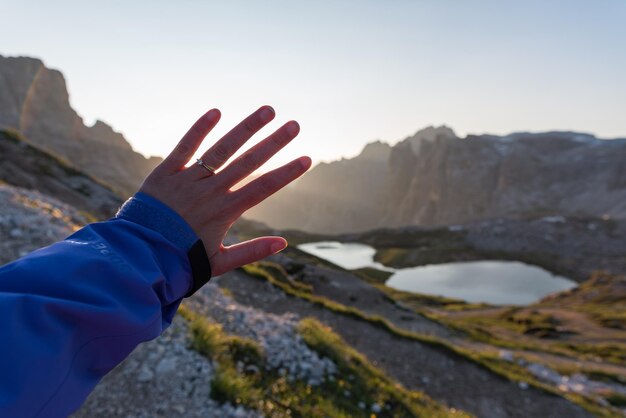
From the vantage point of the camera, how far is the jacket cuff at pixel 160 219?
326cm

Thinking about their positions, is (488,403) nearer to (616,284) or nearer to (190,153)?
(190,153)

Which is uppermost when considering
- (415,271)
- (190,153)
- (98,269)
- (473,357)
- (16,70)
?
(16,70)

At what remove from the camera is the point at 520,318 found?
190ft

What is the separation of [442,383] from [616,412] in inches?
364

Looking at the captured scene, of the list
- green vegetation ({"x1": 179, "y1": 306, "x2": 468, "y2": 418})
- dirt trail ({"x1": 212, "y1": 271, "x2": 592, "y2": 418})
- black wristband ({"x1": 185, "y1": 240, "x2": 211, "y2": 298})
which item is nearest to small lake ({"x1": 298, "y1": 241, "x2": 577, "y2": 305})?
dirt trail ({"x1": 212, "y1": 271, "x2": 592, "y2": 418})

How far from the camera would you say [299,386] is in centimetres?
959

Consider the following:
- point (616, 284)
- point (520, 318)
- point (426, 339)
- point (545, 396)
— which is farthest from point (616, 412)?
point (616, 284)

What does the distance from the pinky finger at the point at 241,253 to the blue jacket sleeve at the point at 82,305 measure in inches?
16.6

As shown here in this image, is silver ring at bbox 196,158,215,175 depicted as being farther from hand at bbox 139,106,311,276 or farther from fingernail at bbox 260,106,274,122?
fingernail at bbox 260,106,274,122

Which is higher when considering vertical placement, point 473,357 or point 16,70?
point 16,70

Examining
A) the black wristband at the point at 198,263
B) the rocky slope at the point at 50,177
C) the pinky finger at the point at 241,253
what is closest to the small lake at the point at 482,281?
the rocky slope at the point at 50,177

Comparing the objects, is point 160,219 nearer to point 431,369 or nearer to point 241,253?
point 241,253

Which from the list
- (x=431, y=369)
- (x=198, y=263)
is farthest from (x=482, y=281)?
(x=198, y=263)

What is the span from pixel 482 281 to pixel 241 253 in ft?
405
